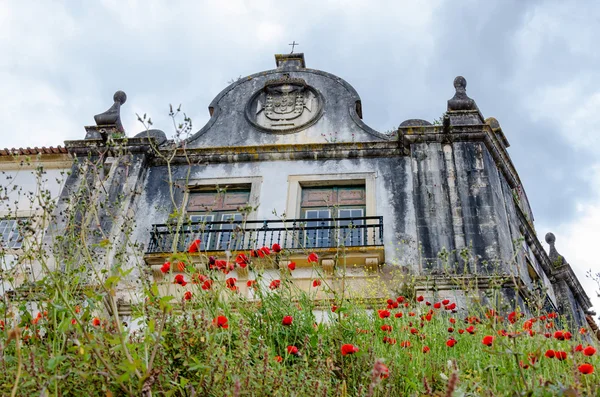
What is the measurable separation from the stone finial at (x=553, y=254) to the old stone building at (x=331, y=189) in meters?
0.48

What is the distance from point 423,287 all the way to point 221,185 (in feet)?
14.6

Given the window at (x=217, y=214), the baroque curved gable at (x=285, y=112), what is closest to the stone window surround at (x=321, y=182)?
the window at (x=217, y=214)

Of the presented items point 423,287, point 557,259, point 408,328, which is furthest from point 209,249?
point 557,259

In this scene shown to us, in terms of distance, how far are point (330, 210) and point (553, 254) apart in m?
7.35

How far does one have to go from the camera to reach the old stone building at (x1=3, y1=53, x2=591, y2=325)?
9.87 m

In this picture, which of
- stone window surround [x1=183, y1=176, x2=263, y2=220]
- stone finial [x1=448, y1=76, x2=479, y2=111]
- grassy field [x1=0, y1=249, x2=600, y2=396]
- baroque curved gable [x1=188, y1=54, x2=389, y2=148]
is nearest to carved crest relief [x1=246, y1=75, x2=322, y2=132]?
baroque curved gable [x1=188, y1=54, x2=389, y2=148]

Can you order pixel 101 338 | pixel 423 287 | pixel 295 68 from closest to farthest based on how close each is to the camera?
pixel 101 338 < pixel 423 287 < pixel 295 68

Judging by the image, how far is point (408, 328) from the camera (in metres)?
6.41

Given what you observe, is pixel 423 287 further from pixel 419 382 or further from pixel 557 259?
pixel 557 259

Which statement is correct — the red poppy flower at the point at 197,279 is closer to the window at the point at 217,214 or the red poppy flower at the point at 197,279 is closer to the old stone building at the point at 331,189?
the old stone building at the point at 331,189

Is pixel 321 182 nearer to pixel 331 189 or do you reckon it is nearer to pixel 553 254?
pixel 331 189

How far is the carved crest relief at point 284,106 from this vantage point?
12.7 meters

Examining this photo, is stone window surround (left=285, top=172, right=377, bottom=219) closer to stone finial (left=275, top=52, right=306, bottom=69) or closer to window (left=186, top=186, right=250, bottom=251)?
window (left=186, top=186, right=250, bottom=251)

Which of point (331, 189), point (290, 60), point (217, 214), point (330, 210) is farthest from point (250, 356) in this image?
point (290, 60)
